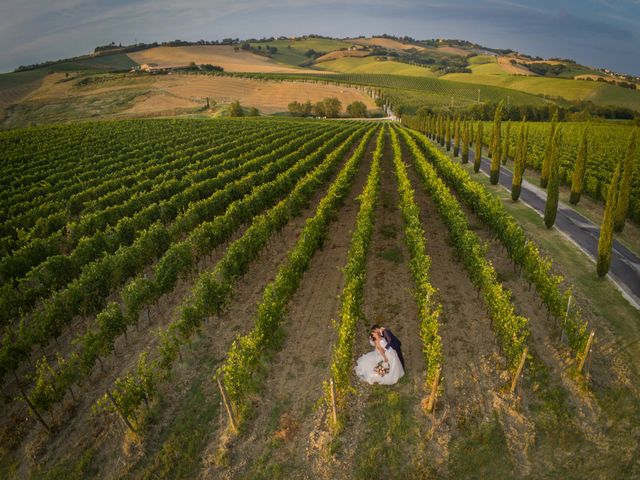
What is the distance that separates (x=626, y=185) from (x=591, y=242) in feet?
13.5

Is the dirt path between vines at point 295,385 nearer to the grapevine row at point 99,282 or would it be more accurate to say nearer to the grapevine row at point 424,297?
the grapevine row at point 424,297

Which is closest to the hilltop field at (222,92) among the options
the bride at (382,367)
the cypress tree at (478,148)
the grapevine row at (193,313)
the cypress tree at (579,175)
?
the cypress tree at (478,148)

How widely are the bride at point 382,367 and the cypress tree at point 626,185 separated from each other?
1908cm

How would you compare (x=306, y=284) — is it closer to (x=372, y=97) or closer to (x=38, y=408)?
(x=38, y=408)

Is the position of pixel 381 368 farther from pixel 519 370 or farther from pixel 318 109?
pixel 318 109

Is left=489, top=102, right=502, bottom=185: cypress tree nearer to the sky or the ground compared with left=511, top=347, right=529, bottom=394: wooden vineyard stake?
nearer to the sky

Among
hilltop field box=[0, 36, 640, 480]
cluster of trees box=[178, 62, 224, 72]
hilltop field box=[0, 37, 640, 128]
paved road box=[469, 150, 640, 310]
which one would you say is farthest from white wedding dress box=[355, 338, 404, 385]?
cluster of trees box=[178, 62, 224, 72]

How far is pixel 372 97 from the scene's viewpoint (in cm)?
15250

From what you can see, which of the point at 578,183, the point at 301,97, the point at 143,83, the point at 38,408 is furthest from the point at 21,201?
the point at 143,83

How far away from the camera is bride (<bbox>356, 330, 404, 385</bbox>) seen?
11602 millimetres

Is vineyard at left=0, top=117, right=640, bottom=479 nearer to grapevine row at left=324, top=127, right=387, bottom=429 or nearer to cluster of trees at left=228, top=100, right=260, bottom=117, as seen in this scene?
grapevine row at left=324, top=127, right=387, bottom=429

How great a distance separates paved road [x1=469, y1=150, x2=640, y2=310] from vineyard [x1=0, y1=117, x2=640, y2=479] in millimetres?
2465

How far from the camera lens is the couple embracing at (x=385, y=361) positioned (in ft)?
37.9

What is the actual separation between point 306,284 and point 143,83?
15243 cm
